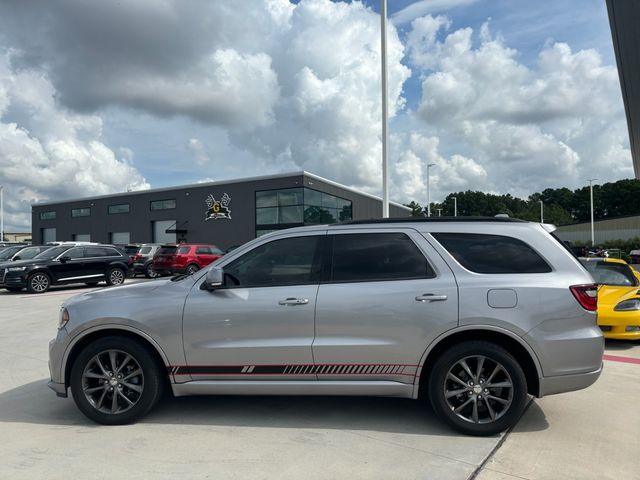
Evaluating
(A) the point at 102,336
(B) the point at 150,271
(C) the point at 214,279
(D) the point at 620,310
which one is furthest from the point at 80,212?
(D) the point at 620,310

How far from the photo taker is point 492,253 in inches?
156

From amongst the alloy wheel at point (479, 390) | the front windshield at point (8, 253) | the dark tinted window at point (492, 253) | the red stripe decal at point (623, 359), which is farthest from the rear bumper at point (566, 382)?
the front windshield at point (8, 253)

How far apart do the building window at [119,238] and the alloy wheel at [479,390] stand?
1607 inches

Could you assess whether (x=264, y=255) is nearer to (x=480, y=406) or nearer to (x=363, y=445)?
(x=363, y=445)

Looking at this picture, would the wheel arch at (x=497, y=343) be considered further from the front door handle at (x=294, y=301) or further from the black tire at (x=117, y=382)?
the black tire at (x=117, y=382)

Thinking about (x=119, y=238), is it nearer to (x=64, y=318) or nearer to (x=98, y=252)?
(x=98, y=252)

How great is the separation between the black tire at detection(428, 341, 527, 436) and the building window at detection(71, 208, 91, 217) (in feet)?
152

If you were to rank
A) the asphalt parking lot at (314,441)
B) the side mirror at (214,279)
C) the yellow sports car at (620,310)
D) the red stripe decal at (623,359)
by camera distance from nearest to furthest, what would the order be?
the asphalt parking lot at (314,441) < the side mirror at (214,279) < the red stripe decal at (623,359) < the yellow sports car at (620,310)

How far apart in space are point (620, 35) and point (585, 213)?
128 m

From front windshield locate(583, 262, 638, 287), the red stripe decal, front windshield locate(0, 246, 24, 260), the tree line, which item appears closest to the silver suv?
the red stripe decal

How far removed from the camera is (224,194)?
34750 mm

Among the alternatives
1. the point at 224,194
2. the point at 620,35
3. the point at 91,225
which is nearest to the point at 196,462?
the point at 620,35

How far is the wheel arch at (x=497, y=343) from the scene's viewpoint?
147 inches

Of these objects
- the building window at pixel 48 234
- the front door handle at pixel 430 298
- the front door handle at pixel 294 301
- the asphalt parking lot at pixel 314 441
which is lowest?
the asphalt parking lot at pixel 314 441
